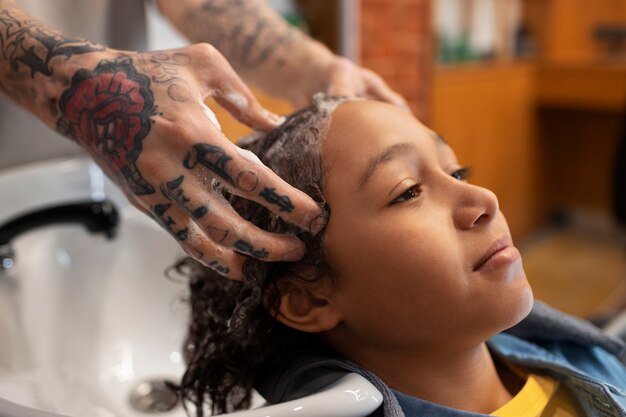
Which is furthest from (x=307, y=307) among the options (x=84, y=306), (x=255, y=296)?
(x=84, y=306)

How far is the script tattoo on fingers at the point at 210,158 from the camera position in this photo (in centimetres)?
62

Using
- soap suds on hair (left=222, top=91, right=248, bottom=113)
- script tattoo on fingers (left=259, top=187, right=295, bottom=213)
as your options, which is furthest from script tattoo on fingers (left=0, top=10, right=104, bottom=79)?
script tattoo on fingers (left=259, top=187, right=295, bottom=213)

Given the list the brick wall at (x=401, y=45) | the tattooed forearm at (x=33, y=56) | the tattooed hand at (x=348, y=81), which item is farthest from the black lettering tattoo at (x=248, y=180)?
the brick wall at (x=401, y=45)

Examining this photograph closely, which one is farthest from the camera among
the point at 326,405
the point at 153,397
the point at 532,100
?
the point at 532,100

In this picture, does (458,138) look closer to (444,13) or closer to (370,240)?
(444,13)

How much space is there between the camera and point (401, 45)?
244cm

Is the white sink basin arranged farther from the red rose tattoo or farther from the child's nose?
the child's nose

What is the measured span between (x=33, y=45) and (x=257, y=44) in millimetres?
445

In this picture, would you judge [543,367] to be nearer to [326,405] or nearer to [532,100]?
[326,405]

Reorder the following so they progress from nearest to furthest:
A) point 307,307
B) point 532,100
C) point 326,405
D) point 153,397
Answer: point 326,405 < point 307,307 < point 153,397 < point 532,100

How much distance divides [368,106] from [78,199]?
1.72 ft

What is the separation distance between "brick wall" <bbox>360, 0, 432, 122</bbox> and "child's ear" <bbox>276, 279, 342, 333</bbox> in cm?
155

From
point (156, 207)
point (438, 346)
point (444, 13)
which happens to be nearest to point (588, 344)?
point (438, 346)

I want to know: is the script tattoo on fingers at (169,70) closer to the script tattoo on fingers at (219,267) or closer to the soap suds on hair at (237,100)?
the soap suds on hair at (237,100)
